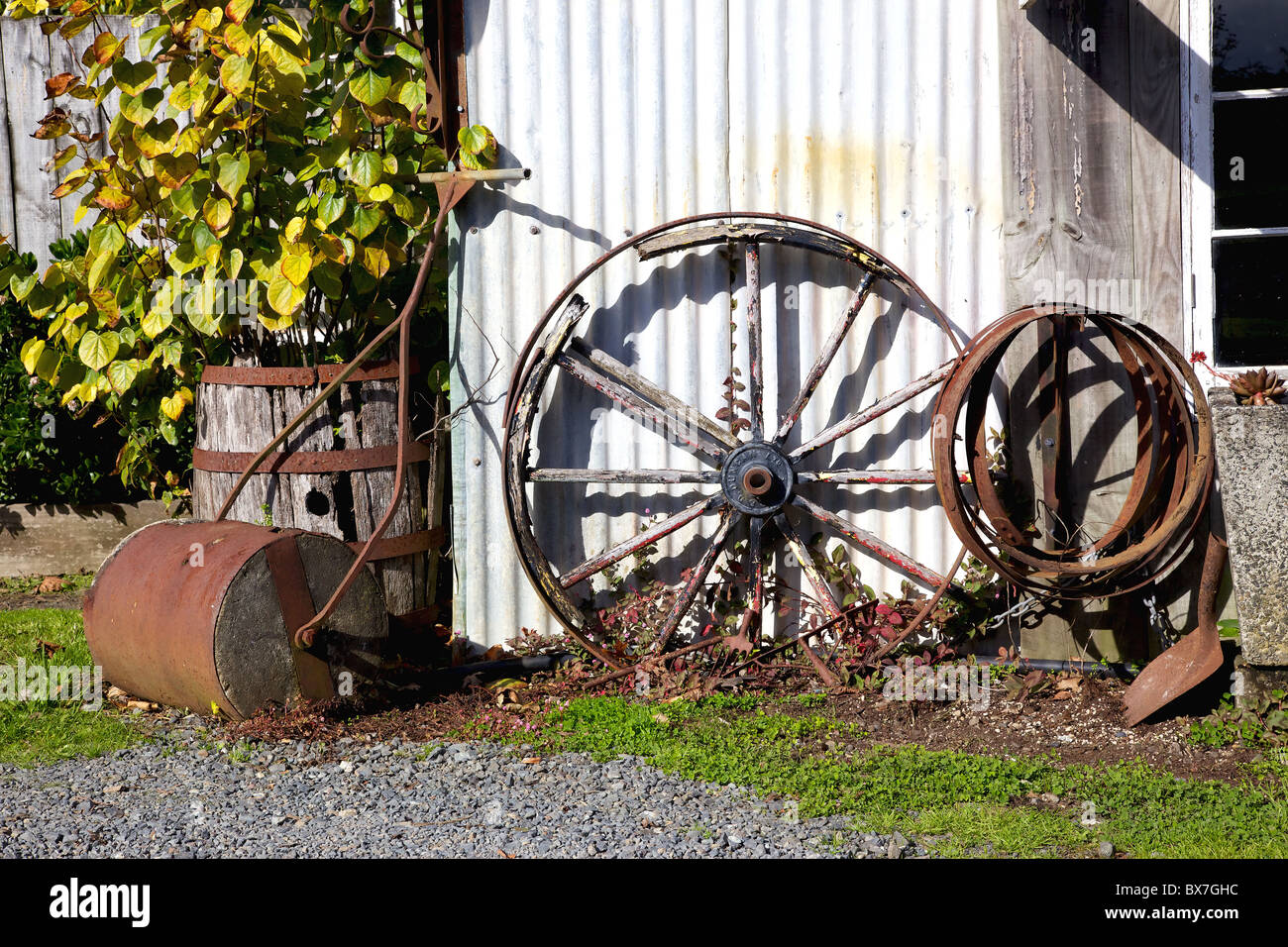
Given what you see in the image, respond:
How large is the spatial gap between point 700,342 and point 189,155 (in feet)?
6.30

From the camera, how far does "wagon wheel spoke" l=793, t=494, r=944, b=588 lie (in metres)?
4.18

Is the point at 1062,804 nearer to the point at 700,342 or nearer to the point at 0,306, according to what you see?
the point at 700,342

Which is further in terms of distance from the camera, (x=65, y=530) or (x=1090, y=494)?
(x=65, y=530)

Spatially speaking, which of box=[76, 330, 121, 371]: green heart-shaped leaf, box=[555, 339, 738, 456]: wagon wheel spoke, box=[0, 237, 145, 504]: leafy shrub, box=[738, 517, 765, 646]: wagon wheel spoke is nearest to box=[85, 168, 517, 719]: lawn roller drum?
box=[555, 339, 738, 456]: wagon wheel spoke

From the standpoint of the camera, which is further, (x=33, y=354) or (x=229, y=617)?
(x=33, y=354)

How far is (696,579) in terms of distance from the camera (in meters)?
4.21

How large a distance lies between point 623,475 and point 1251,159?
2421 millimetres

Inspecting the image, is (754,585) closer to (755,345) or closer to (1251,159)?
(755,345)

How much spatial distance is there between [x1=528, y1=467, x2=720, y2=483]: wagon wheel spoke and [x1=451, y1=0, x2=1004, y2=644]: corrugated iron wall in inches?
4.9

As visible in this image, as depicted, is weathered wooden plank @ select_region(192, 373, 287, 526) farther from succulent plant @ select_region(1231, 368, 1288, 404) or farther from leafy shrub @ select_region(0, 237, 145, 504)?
succulent plant @ select_region(1231, 368, 1288, 404)

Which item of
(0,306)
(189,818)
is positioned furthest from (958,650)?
(0,306)

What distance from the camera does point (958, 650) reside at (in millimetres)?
4301

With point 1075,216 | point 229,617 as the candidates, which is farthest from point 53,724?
point 1075,216
